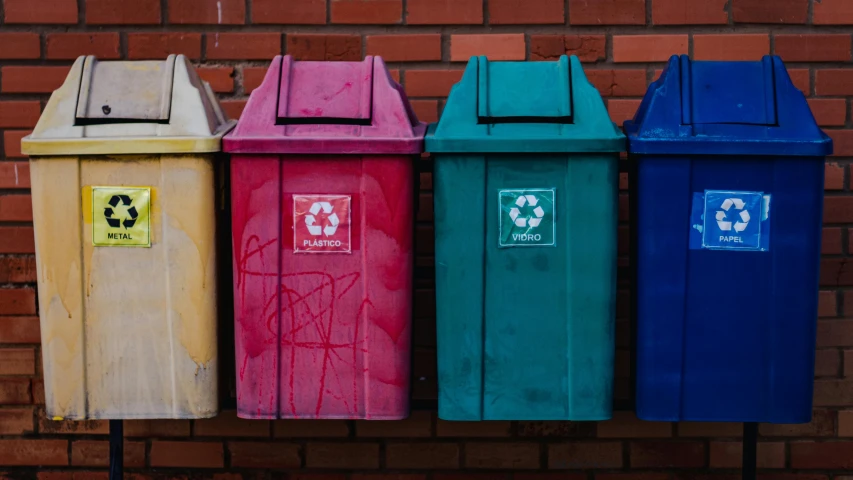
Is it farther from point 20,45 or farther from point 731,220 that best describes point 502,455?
point 20,45

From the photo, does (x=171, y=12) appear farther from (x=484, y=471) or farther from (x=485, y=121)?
(x=484, y=471)

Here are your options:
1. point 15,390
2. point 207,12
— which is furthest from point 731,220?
point 15,390

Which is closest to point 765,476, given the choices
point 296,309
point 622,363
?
point 622,363

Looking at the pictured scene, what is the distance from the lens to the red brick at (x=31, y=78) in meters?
3.18

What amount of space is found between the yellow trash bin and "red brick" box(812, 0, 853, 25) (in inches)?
85.7

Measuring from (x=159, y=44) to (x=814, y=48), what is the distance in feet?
7.82

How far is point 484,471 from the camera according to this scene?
331cm

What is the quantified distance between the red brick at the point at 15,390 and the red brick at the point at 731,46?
2.77m

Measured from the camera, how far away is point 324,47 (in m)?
3.19

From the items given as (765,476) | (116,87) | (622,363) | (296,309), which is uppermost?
(116,87)

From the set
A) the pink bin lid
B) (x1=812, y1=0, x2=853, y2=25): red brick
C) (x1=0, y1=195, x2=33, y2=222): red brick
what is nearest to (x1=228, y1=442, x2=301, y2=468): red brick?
(x1=0, y1=195, x2=33, y2=222): red brick

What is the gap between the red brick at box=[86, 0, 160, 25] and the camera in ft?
10.4

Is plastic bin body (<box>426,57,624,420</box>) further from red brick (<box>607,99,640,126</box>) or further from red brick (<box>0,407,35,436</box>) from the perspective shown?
red brick (<box>0,407,35,436</box>)

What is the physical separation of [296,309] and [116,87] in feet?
2.79
